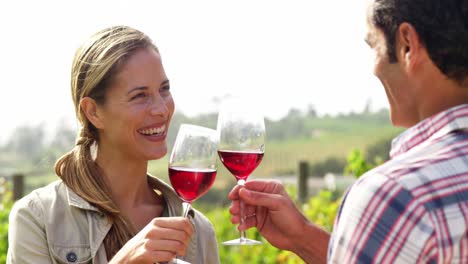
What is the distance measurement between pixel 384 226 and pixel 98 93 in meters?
2.17

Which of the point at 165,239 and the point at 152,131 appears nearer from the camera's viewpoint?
the point at 165,239

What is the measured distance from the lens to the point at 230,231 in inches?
335

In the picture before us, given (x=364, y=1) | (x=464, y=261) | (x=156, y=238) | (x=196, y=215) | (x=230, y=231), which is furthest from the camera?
(x=230, y=231)

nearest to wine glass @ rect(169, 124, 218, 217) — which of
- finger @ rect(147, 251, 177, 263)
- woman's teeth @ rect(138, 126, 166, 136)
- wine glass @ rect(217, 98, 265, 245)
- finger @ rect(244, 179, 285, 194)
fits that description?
wine glass @ rect(217, 98, 265, 245)

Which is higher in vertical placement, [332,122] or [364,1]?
[364,1]

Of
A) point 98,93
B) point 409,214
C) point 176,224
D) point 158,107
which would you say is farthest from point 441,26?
point 98,93

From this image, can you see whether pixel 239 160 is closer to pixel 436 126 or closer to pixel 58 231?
pixel 58 231

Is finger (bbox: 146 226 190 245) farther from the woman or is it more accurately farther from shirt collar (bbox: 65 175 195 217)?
shirt collar (bbox: 65 175 195 217)

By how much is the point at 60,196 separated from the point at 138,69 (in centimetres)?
68

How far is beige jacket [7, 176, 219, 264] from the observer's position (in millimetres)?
3417

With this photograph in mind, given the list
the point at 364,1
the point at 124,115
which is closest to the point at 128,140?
the point at 124,115

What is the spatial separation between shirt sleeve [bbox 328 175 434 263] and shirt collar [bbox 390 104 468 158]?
22 centimetres

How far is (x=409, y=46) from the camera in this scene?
2.12m

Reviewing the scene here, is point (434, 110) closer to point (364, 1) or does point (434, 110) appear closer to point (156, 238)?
point (364, 1)
